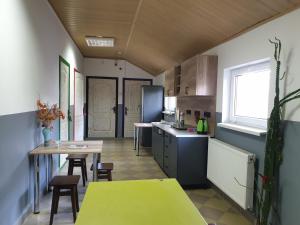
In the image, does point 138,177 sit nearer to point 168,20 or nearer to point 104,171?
point 104,171

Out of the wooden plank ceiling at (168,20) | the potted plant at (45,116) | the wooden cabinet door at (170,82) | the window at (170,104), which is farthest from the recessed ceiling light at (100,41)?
the potted plant at (45,116)

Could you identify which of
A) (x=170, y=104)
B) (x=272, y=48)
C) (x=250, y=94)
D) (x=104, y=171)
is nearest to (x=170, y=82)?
(x=170, y=104)

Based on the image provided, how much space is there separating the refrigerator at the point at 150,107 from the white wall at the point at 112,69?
1648mm

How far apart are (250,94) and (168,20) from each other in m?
1.54

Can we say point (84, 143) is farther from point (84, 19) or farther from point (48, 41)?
point (84, 19)

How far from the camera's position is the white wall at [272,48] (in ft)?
6.97

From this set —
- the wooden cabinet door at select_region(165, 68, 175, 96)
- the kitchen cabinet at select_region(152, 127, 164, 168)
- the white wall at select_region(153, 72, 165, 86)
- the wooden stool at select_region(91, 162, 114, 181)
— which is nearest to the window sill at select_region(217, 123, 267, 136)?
the kitchen cabinet at select_region(152, 127, 164, 168)

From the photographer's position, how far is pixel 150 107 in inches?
264

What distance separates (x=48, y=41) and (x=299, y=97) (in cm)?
321

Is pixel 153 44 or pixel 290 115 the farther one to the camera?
pixel 153 44

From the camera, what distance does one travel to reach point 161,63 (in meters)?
6.11

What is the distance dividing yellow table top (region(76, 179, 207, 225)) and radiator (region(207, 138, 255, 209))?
127 cm

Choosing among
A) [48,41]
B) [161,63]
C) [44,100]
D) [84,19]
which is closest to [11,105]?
[44,100]

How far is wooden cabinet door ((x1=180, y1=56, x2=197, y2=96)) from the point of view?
385cm
